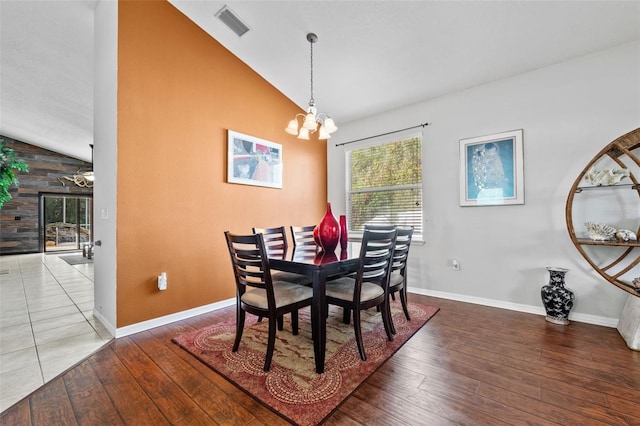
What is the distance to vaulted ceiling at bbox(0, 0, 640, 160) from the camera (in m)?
2.32

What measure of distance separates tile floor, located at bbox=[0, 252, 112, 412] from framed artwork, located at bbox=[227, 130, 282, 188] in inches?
81.6

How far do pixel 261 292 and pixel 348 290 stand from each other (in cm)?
66

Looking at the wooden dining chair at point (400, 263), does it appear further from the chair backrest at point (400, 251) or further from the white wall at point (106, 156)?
the white wall at point (106, 156)

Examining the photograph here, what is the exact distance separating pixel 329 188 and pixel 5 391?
4.07m

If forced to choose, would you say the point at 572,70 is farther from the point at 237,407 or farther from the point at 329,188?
the point at 237,407

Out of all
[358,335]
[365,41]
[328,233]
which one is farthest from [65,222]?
[358,335]

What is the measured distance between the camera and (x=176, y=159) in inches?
110

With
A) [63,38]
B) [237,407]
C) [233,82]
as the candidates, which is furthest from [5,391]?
[63,38]

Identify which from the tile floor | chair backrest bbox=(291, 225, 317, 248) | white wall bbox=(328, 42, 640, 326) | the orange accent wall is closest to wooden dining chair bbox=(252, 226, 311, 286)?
chair backrest bbox=(291, 225, 317, 248)

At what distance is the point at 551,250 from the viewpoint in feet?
8.96

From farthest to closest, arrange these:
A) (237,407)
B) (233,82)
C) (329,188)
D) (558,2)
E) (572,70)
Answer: (329,188) < (233,82) < (572,70) < (558,2) < (237,407)

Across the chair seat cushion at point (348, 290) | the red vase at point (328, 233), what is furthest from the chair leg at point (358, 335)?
the red vase at point (328, 233)

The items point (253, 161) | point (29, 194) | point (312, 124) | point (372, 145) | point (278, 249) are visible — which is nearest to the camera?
point (312, 124)

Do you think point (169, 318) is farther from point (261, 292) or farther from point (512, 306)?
point (512, 306)
